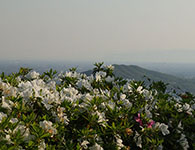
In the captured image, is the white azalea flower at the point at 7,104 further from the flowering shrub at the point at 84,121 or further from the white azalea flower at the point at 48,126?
the white azalea flower at the point at 48,126

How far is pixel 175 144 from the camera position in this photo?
9.93 ft

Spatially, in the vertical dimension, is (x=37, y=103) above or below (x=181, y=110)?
above

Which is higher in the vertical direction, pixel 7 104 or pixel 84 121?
pixel 7 104

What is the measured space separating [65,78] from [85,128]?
1606mm

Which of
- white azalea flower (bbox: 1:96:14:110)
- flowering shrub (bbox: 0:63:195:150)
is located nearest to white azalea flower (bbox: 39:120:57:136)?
flowering shrub (bbox: 0:63:195:150)

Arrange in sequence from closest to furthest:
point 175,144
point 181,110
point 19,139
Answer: point 19,139
point 175,144
point 181,110

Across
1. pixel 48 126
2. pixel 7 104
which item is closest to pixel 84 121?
pixel 48 126

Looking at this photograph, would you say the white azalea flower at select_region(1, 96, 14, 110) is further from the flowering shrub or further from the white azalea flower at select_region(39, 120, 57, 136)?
the white azalea flower at select_region(39, 120, 57, 136)

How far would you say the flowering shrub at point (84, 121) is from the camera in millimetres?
1883

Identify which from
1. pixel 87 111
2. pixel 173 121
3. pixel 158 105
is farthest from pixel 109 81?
pixel 87 111

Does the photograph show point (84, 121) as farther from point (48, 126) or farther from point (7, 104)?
point (7, 104)

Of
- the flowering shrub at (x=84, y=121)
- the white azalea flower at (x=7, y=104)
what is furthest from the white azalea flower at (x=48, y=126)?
the white azalea flower at (x=7, y=104)

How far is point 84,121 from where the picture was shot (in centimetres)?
Answer: 244

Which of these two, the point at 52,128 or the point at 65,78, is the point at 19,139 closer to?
the point at 52,128
